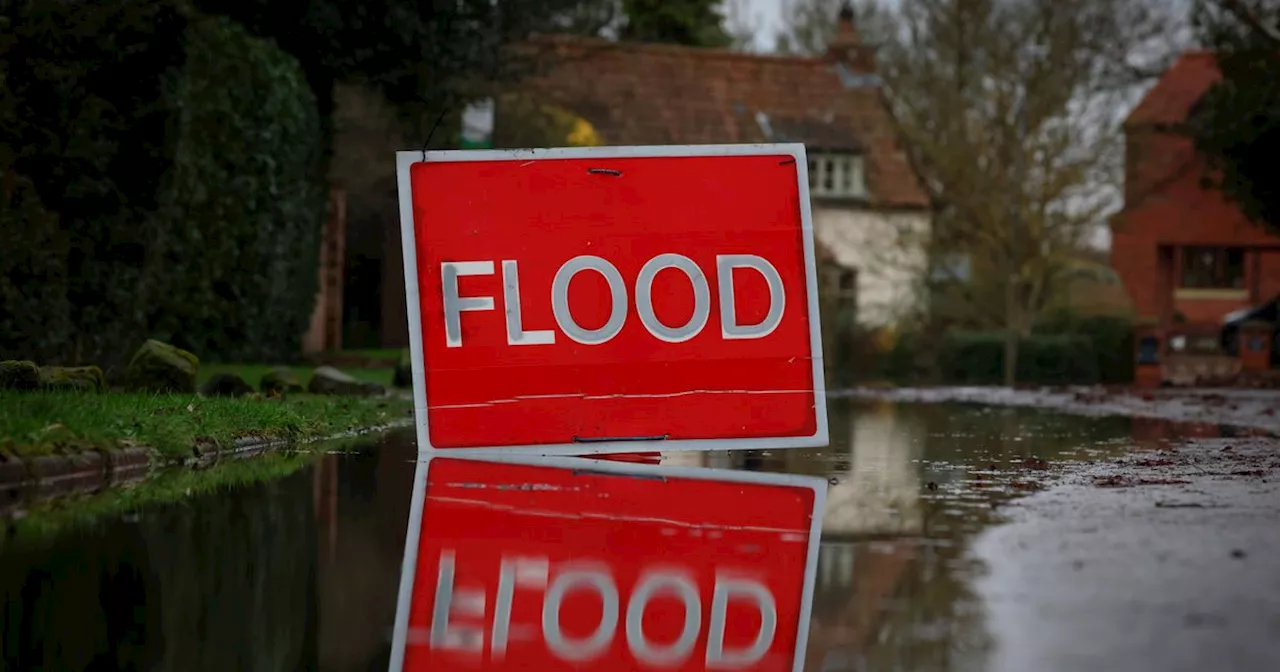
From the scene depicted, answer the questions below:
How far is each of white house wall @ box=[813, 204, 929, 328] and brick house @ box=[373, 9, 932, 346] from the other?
2.8 inches

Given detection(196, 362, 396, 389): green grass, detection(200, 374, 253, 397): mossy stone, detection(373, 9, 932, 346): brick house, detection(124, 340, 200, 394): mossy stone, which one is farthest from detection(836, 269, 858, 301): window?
detection(124, 340, 200, 394): mossy stone

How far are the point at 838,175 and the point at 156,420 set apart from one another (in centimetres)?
4872

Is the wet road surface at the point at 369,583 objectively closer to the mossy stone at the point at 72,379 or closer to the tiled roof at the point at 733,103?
the mossy stone at the point at 72,379

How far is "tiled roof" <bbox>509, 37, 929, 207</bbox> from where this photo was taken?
6144 centimetres

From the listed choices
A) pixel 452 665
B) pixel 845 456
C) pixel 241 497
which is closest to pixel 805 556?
→ pixel 452 665

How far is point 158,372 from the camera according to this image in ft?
66.0

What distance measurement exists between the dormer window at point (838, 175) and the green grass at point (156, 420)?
1645 inches

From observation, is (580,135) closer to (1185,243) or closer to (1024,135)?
(1024,135)

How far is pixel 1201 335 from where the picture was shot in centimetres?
4391

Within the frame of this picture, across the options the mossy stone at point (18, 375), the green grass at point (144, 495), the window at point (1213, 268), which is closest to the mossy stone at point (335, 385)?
the mossy stone at point (18, 375)

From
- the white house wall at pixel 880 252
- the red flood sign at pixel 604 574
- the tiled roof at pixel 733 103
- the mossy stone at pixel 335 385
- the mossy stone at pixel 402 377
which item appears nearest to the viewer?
the red flood sign at pixel 604 574

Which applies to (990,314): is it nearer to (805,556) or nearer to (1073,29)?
(1073,29)

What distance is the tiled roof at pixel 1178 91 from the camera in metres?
61.1

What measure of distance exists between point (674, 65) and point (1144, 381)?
24169mm
